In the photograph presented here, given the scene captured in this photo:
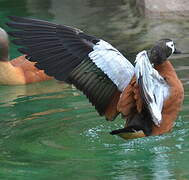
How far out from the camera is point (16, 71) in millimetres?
9695

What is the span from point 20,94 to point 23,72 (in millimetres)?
678

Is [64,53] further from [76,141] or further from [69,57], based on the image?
[76,141]

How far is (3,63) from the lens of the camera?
9797 mm

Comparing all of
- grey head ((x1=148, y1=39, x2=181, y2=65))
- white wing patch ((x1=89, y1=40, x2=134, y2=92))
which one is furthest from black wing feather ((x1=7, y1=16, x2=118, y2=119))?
grey head ((x1=148, y1=39, x2=181, y2=65))

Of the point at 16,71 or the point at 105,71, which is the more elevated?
the point at 105,71

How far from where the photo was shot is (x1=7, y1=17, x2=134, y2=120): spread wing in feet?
21.9

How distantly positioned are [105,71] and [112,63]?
11cm

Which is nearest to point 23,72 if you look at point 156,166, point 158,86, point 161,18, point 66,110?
point 66,110

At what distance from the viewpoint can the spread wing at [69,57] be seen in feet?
21.9

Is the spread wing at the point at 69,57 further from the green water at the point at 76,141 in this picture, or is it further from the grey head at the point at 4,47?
the grey head at the point at 4,47

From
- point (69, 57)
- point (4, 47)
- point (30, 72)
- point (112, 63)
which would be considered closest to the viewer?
point (112, 63)

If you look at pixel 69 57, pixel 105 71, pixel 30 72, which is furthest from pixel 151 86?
pixel 30 72

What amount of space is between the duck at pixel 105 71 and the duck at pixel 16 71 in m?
2.83

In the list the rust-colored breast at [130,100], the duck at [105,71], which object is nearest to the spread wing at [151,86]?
the duck at [105,71]
